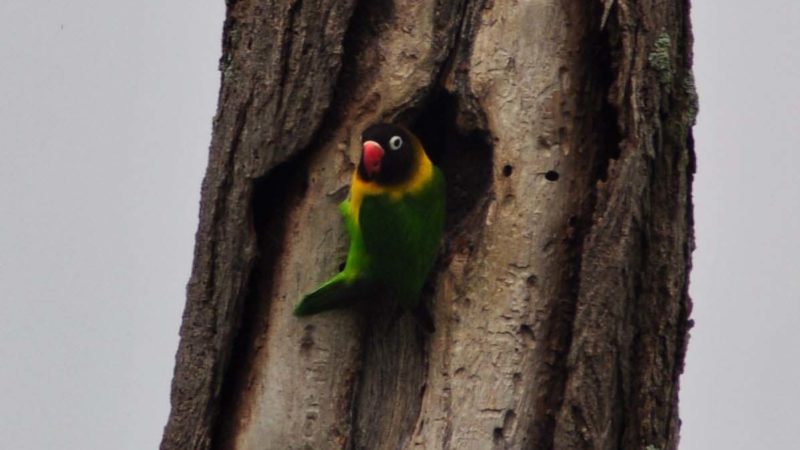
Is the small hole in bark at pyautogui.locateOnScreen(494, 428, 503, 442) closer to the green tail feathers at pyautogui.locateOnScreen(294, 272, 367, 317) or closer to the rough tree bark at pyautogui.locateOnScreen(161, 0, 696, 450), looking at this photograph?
the rough tree bark at pyautogui.locateOnScreen(161, 0, 696, 450)

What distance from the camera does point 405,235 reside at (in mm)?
4141

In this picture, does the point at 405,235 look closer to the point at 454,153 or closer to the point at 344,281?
the point at 344,281

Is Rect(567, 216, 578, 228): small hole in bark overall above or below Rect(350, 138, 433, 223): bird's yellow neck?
below

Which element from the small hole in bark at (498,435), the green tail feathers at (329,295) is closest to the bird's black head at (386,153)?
the green tail feathers at (329,295)

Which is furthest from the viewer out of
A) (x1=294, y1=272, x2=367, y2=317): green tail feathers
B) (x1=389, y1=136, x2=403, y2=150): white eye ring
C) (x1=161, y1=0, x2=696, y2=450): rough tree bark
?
(x1=294, y1=272, x2=367, y2=317): green tail feathers

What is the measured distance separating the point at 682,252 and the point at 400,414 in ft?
3.08

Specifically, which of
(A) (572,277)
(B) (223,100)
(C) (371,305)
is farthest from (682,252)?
(B) (223,100)

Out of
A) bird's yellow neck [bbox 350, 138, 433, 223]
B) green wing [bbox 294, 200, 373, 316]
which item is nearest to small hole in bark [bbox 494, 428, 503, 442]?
green wing [bbox 294, 200, 373, 316]

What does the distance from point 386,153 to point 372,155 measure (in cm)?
4

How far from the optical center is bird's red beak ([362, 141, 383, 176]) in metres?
3.97

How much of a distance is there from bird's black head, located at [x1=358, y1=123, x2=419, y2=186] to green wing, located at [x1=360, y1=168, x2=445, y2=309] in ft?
0.23

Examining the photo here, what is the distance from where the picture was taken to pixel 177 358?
421 centimetres

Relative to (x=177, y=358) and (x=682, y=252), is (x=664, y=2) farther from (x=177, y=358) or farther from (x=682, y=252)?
(x=177, y=358)

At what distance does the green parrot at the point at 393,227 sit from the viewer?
4.09 meters
